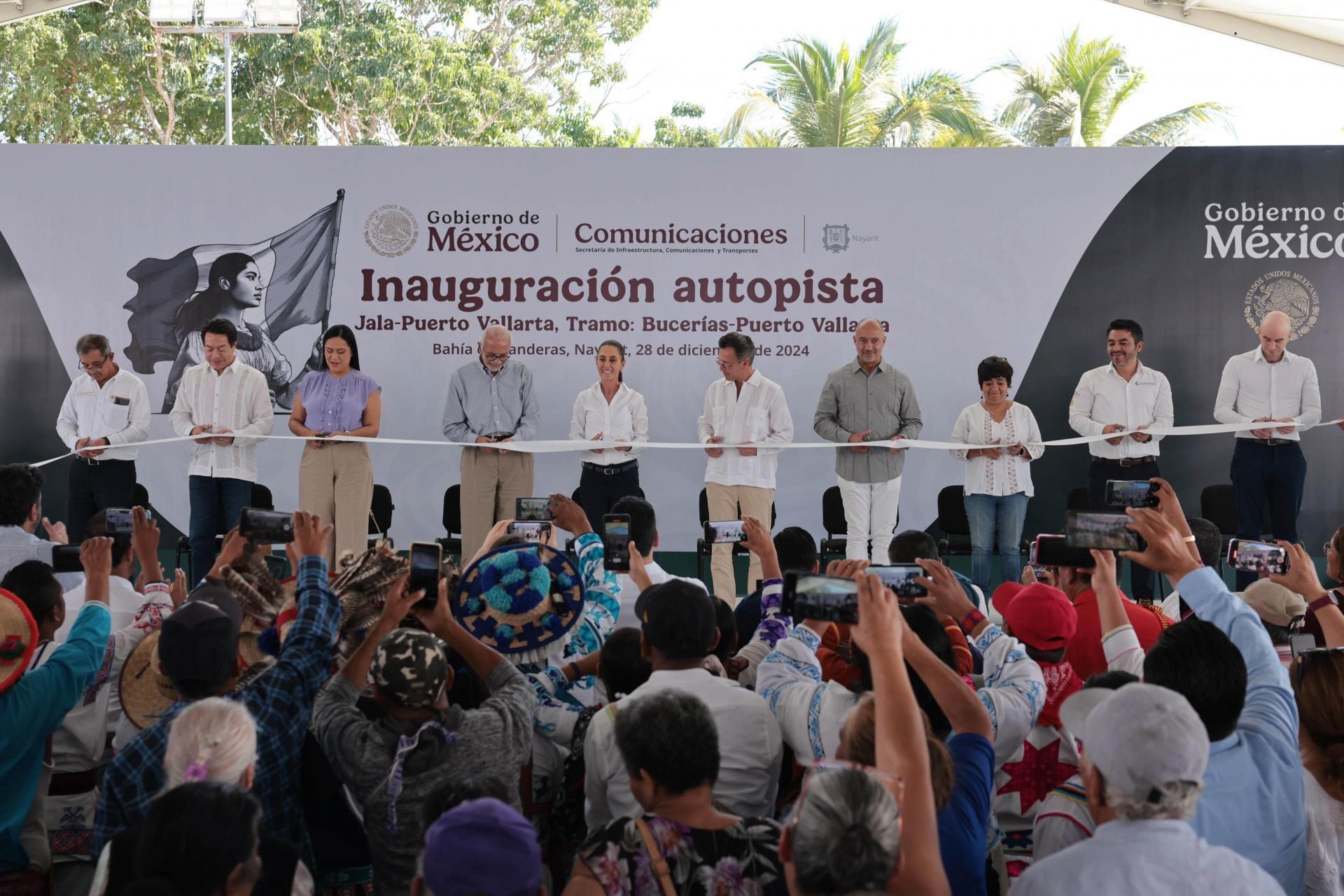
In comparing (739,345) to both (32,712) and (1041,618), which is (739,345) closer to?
(1041,618)

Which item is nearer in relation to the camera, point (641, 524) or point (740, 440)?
point (641, 524)

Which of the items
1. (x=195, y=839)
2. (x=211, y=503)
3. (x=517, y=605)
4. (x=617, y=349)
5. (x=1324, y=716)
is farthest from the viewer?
(x=617, y=349)

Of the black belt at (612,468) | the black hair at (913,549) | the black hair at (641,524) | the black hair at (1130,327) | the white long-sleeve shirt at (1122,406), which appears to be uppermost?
the black hair at (1130,327)

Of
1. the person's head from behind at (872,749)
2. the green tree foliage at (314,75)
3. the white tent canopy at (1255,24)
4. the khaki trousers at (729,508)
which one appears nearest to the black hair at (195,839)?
the person's head from behind at (872,749)

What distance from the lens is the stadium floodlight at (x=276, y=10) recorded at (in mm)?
12734

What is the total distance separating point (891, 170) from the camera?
8.08 metres

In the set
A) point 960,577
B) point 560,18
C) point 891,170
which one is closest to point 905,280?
point 891,170

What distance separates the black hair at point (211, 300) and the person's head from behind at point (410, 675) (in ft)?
21.4

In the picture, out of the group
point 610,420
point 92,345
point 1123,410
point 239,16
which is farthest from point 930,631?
point 239,16

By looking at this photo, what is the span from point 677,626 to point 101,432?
5976mm

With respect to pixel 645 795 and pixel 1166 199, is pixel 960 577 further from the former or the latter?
pixel 1166 199

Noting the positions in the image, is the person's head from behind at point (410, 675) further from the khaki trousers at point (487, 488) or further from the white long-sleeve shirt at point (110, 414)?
the white long-sleeve shirt at point (110, 414)

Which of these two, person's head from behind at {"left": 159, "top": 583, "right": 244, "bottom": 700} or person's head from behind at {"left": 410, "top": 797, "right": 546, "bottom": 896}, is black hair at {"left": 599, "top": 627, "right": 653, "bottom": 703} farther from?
person's head from behind at {"left": 410, "top": 797, "right": 546, "bottom": 896}

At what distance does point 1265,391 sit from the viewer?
732 centimetres
